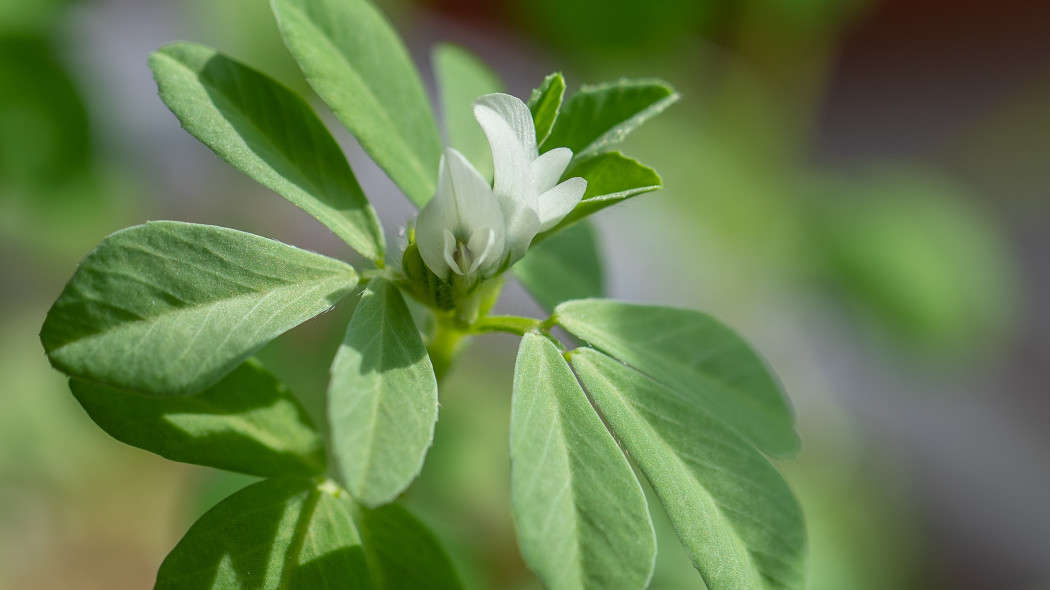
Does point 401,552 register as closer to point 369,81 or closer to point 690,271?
point 369,81

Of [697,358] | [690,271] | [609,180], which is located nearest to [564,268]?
[697,358]

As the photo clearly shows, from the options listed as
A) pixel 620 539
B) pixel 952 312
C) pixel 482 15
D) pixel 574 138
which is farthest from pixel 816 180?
pixel 620 539

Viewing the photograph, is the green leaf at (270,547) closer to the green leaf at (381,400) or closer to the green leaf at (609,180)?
the green leaf at (381,400)

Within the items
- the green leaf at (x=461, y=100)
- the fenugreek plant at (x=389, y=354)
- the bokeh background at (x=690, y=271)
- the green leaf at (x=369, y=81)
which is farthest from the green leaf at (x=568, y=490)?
the bokeh background at (x=690, y=271)

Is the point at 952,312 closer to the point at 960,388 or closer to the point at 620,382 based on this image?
the point at 960,388

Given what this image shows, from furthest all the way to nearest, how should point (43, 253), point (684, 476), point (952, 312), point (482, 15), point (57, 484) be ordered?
point (482, 15) < point (952, 312) < point (43, 253) < point (57, 484) < point (684, 476)
